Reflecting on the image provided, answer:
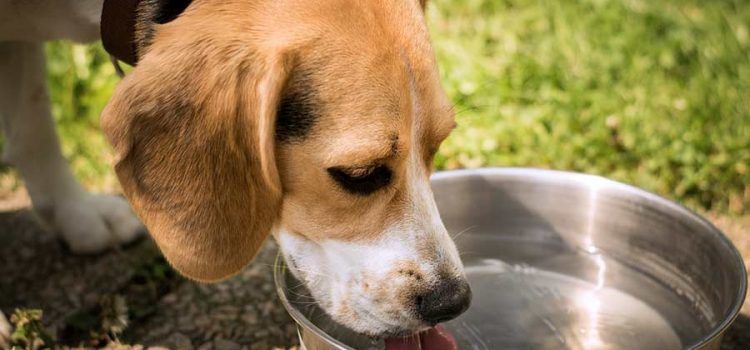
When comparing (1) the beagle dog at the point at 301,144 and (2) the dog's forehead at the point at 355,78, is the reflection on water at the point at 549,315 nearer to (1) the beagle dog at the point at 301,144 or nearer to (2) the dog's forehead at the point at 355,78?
(1) the beagle dog at the point at 301,144

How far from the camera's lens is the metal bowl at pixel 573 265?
315 cm

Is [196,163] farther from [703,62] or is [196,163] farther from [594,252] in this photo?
[703,62]

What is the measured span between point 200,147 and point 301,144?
0.28 meters

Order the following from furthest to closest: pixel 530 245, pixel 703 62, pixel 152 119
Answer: pixel 703 62 < pixel 530 245 < pixel 152 119

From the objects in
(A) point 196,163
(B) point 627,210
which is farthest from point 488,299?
(A) point 196,163

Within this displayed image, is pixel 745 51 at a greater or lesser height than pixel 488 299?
greater

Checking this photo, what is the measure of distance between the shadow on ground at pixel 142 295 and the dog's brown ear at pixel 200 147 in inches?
30.1

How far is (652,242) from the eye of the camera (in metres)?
3.38

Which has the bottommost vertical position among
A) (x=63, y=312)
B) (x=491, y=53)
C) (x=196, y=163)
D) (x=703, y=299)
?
Result: (x=63, y=312)

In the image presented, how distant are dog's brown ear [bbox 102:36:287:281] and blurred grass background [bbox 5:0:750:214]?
1.51 metres

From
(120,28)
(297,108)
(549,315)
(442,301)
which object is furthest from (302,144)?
(549,315)

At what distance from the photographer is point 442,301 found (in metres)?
2.61

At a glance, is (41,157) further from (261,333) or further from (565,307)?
(565,307)

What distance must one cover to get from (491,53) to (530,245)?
2.13m
